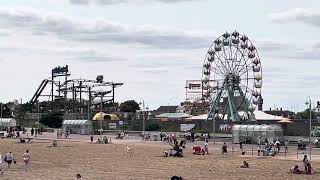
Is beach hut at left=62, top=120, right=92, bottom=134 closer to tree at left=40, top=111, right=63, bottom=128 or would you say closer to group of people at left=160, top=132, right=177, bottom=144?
group of people at left=160, top=132, right=177, bottom=144

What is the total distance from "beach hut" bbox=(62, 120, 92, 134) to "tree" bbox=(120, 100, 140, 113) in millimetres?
87287

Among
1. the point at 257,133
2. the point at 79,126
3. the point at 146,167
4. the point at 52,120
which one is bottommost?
the point at 146,167

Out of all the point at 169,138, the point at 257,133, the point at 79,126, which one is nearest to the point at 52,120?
the point at 79,126

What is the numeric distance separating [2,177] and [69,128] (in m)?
64.9

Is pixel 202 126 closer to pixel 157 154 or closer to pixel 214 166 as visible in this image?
pixel 157 154

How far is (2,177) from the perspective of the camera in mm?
31781

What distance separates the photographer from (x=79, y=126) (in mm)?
94688

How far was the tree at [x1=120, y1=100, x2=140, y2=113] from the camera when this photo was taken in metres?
186

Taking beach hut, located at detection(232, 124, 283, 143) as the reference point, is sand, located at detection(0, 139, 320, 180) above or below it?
below

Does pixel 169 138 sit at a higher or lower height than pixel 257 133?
lower

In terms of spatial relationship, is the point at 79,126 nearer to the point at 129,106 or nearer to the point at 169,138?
the point at 169,138

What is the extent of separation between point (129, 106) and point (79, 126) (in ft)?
312

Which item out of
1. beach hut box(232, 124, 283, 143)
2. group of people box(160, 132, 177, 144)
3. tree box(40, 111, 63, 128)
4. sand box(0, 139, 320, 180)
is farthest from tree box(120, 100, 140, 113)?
sand box(0, 139, 320, 180)

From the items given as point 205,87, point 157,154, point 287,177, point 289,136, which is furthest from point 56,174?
point 205,87
